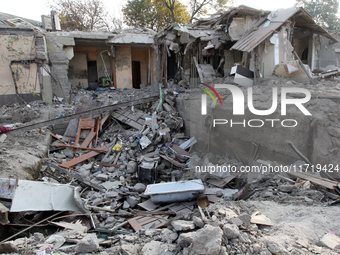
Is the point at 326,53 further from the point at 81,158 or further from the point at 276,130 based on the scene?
the point at 81,158

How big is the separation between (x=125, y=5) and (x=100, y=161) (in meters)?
19.1

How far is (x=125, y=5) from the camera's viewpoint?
75.1ft

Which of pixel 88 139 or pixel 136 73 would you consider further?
pixel 136 73

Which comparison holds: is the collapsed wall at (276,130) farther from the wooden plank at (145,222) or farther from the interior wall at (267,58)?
the wooden plank at (145,222)

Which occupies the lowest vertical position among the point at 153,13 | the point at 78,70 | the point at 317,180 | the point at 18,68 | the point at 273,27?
the point at 317,180

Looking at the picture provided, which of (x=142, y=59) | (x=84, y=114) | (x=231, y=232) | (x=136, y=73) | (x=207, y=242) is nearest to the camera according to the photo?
(x=207, y=242)

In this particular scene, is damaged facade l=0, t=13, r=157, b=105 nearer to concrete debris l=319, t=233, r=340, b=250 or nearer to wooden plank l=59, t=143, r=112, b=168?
wooden plank l=59, t=143, r=112, b=168

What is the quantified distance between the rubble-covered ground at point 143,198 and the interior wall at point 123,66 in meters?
3.13

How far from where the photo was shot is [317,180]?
4434 millimetres

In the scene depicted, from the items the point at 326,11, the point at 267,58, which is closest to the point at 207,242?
the point at 267,58

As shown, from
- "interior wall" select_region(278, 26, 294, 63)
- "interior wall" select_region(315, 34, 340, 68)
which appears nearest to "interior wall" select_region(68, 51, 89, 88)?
"interior wall" select_region(278, 26, 294, 63)

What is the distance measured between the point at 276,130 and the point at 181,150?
3.58 m

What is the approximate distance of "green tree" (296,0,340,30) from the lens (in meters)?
19.7

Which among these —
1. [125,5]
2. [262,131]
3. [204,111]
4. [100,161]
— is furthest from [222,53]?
[125,5]
